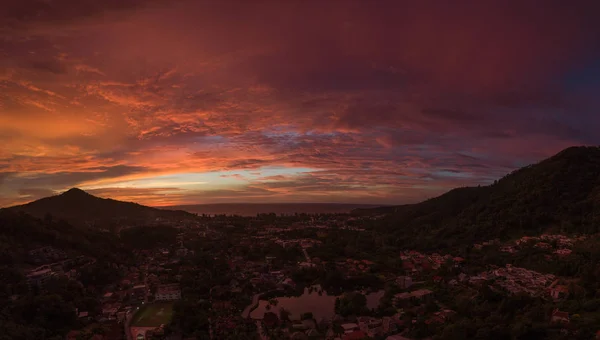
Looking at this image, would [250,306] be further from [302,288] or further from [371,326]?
[371,326]

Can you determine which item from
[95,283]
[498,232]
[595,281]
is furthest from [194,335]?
[498,232]

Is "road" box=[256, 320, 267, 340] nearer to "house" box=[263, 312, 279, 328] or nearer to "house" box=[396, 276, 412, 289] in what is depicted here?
"house" box=[263, 312, 279, 328]

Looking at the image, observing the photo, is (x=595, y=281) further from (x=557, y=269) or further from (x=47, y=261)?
(x=47, y=261)

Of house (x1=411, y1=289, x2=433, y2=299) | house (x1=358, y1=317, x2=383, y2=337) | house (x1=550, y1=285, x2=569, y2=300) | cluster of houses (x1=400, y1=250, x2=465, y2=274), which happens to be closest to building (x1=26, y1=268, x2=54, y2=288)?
house (x1=358, y1=317, x2=383, y2=337)

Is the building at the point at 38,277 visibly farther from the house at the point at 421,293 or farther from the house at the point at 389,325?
the house at the point at 421,293

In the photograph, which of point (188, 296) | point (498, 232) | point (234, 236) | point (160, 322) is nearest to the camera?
point (160, 322)

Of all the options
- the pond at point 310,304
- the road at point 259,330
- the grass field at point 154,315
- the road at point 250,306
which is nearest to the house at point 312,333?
the road at point 259,330
